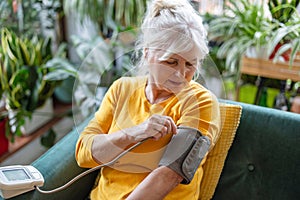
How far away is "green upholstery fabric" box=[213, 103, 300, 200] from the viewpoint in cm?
115

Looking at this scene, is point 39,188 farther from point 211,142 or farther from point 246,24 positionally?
point 246,24

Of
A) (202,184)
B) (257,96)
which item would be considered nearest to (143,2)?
(257,96)

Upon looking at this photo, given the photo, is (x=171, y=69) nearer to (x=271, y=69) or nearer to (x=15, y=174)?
(x=15, y=174)

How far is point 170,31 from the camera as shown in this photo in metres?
0.89

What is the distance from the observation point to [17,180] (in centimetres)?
95

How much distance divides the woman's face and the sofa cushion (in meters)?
0.29

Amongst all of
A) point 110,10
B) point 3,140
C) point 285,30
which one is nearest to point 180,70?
point 285,30

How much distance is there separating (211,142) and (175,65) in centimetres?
25

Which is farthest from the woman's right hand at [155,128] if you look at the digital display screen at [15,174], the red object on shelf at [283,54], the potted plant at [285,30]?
the red object on shelf at [283,54]

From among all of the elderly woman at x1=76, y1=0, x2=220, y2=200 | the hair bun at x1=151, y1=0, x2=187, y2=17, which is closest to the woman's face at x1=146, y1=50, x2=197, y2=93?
the elderly woman at x1=76, y1=0, x2=220, y2=200

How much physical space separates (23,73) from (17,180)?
88 cm

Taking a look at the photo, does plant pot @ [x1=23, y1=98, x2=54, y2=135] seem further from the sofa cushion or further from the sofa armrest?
the sofa cushion

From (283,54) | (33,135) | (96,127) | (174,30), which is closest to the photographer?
(174,30)

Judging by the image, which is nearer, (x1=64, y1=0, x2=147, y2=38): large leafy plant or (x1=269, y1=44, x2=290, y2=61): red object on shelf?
(x1=269, y1=44, x2=290, y2=61): red object on shelf
